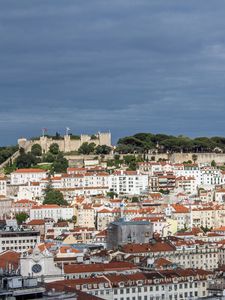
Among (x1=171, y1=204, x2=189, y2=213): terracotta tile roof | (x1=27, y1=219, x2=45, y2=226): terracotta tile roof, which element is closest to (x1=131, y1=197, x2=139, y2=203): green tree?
(x1=171, y1=204, x2=189, y2=213): terracotta tile roof

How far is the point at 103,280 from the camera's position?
44875 mm

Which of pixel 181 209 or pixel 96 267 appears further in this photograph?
pixel 181 209

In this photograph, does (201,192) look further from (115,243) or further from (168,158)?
(115,243)

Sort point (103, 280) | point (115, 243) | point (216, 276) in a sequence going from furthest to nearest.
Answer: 1. point (115, 243)
2. point (216, 276)
3. point (103, 280)

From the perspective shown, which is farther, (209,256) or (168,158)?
(168,158)

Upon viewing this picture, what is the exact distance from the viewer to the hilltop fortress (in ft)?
395

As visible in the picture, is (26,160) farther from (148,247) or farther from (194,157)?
(148,247)

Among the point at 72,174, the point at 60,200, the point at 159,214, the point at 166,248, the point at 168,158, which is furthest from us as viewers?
the point at 168,158

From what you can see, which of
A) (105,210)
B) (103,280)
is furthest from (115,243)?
(103,280)

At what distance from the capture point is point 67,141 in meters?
121

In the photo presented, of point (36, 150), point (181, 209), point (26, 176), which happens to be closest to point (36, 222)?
point (181, 209)

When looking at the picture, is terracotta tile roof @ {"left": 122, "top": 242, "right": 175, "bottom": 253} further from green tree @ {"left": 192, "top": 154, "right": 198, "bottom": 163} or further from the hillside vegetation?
the hillside vegetation

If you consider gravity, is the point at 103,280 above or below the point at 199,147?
below

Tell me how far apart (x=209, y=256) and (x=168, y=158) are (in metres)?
55.6
